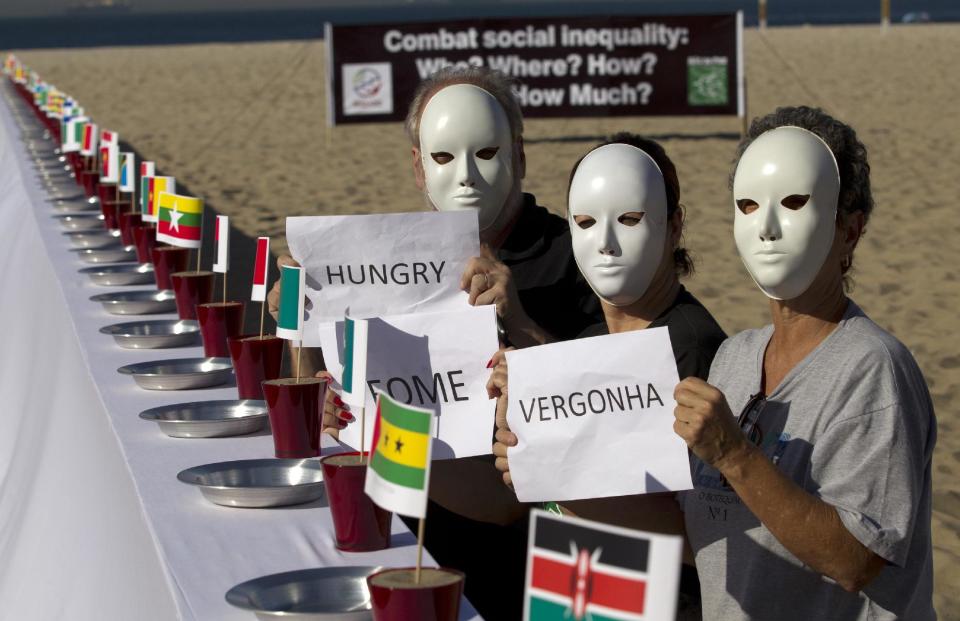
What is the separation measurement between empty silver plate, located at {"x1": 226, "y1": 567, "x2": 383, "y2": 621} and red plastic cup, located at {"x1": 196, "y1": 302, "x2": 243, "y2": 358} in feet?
4.46

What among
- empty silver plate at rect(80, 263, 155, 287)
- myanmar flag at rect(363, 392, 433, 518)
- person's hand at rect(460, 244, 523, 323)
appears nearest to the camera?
myanmar flag at rect(363, 392, 433, 518)

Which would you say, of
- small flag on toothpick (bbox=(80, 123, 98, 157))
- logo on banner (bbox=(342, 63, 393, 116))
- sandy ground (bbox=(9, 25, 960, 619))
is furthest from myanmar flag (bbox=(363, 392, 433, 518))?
logo on banner (bbox=(342, 63, 393, 116))

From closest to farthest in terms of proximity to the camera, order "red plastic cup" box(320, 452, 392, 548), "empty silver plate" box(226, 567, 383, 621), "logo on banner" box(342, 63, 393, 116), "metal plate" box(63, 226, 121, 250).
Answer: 1. "empty silver plate" box(226, 567, 383, 621)
2. "red plastic cup" box(320, 452, 392, 548)
3. "metal plate" box(63, 226, 121, 250)
4. "logo on banner" box(342, 63, 393, 116)

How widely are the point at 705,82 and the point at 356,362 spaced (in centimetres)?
1286

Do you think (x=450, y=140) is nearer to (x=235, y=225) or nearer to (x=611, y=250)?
(x=611, y=250)

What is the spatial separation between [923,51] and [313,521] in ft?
89.2

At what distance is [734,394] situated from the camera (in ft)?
6.24

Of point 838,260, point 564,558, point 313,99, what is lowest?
point 564,558

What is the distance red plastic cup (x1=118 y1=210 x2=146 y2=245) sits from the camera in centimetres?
463

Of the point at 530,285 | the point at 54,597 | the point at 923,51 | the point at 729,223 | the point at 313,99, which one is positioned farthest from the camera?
the point at 923,51

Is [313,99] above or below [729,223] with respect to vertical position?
above

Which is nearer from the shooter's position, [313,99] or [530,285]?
[530,285]

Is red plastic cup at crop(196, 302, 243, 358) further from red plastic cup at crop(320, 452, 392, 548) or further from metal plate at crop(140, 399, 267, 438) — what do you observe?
red plastic cup at crop(320, 452, 392, 548)

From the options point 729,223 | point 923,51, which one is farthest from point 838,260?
point 923,51
